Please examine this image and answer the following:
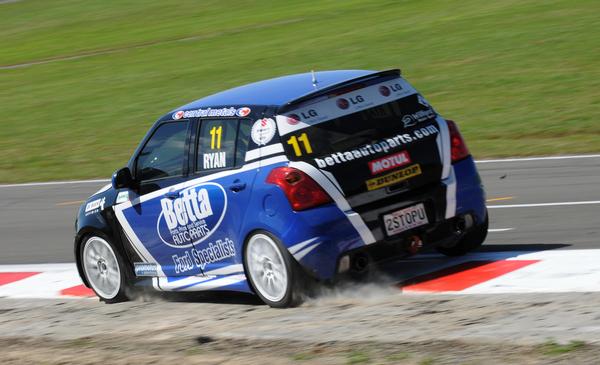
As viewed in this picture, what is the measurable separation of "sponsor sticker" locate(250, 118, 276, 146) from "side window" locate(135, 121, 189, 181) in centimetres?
86

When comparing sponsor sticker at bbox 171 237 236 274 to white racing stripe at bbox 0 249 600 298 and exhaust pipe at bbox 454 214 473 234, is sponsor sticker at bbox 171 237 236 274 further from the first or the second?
exhaust pipe at bbox 454 214 473 234

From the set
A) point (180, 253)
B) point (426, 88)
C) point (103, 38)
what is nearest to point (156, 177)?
point (180, 253)

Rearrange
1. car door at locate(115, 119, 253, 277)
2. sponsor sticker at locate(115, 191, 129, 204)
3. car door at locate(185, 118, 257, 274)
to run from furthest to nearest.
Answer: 1. sponsor sticker at locate(115, 191, 129, 204)
2. car door at locate(115, 119, 253, 277)
3. car door at locate(185, 118, 257, 274)

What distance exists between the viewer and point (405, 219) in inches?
316

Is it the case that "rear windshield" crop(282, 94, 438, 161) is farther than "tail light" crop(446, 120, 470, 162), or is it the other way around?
"tail light" crop(446, 120, 470, 162)

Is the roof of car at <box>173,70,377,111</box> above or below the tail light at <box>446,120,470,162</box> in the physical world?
above

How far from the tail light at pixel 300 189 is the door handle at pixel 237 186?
357mm

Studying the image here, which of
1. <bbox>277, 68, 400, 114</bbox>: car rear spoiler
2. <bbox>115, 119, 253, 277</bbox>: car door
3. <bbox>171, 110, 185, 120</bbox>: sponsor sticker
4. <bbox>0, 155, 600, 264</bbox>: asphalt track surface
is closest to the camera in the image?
<bbox>277, 68, 400, 114</bbox>: car rear spoiler

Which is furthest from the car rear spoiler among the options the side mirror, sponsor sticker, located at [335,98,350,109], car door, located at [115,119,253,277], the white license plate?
the side mirror

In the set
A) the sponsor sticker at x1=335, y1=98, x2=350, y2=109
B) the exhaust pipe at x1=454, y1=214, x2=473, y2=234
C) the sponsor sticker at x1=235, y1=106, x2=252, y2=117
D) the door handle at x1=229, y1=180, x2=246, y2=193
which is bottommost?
the exhaust pipe at x1=454, y1=214, x2=473, y2=234

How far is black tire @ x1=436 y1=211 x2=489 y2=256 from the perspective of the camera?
29.3 feet

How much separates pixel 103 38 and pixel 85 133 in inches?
855

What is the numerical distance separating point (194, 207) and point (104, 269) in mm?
1372

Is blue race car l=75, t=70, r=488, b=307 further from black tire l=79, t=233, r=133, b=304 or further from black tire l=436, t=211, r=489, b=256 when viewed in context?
black tire l=79, t=233, r=133, b=304
